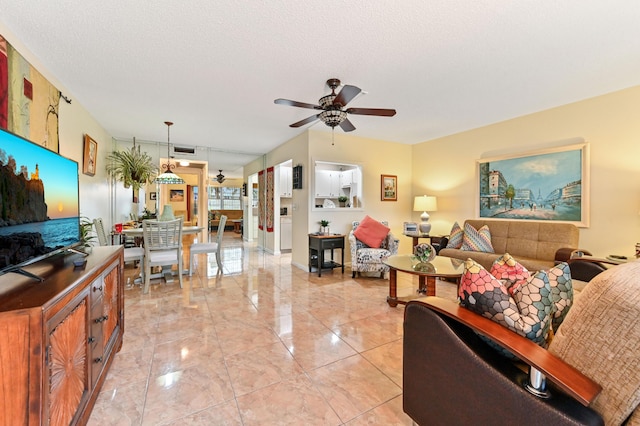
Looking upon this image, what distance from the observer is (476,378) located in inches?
40.2

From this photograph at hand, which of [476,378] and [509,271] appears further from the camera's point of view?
[509,271]

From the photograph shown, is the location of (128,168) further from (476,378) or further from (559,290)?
(559,290)

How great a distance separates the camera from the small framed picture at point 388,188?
5.34 meters

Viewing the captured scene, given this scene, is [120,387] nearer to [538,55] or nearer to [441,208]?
[538,55]

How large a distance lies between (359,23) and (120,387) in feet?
9.44

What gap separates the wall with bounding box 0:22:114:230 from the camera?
244 centimetres

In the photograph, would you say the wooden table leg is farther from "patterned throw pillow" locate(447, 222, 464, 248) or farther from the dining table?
the dining table

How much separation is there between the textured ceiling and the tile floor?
95.0 inches

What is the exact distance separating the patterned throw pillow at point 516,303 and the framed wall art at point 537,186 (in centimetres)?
321

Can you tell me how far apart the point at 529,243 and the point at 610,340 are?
11.2ft

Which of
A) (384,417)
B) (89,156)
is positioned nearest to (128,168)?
(89,156)

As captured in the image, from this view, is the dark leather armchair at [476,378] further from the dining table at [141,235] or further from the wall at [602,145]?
the dining table at [141,235]

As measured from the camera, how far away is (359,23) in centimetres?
191

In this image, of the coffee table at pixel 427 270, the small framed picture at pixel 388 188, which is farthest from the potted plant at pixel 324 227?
the coffee table at pixel 427 270
